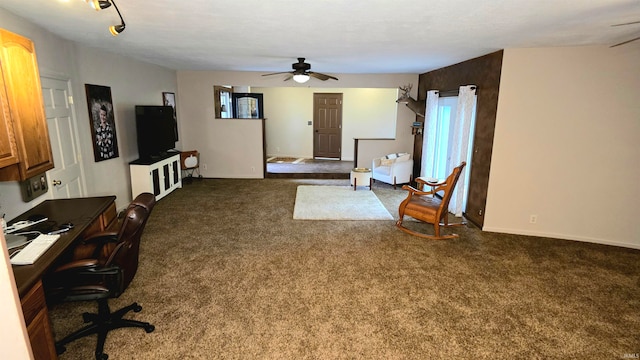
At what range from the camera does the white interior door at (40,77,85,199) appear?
327 cm

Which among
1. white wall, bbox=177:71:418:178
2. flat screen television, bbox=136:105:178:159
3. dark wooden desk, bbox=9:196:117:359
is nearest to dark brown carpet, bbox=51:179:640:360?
dark wooden desk, bbox=9:196:117:359

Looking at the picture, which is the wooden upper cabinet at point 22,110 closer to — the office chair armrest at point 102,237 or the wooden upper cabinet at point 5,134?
the wooden upper cabinet at point 5,134

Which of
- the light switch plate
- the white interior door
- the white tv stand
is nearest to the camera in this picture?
the light switch plate

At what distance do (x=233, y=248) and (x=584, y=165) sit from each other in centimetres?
437

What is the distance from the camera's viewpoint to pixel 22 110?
7.06 ft

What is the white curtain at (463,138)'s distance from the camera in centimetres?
465

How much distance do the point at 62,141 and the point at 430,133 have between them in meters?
5.59

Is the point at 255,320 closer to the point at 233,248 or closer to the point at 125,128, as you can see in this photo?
the point at 233,248

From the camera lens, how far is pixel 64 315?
8.50 feet

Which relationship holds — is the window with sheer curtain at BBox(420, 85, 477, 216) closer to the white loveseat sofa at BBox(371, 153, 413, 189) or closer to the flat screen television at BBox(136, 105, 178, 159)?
the white loveseat sofa at BBox(371, 153, 413, 189)

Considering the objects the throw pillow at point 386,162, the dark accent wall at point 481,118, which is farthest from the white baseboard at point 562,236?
the throw pillow at point 386,162

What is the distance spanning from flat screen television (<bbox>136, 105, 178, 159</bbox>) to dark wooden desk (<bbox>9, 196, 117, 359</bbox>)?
2.43 meters

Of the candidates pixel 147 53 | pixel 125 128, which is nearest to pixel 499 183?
pixel 147 53

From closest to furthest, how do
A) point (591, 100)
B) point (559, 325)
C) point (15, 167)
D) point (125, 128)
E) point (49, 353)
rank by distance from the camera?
1. point (49, 353)
2. point (15, 167)
3. point (559, 325)
4. point (591, 100)
5. point (125, 128)
